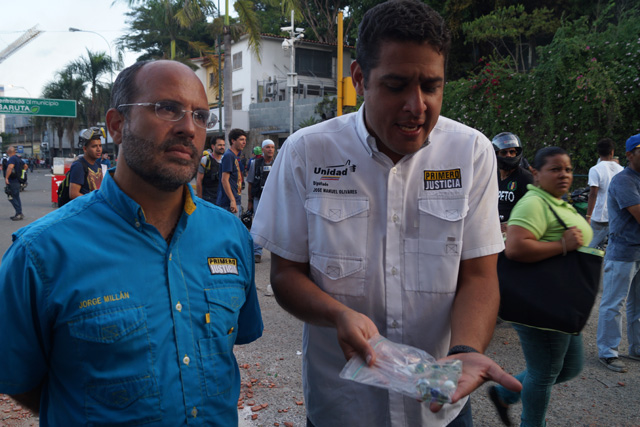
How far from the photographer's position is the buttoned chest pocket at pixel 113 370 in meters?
1.52

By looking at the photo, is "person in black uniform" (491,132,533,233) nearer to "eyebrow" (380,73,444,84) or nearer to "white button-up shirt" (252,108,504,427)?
"white button-up shirt" (252,108,504,427)

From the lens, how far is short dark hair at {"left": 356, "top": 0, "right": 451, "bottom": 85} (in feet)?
5.23

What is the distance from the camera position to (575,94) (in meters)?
12.6

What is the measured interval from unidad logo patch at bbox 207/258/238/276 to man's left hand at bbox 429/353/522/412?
2.69 ft

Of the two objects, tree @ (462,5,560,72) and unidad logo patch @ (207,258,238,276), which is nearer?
unidad logo patch @ (207,258,238,276)

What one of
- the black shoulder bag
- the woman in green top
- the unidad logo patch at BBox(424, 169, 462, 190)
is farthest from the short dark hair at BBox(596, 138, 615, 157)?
the unidad logo patch at BBox(424, 169, 462, 190)

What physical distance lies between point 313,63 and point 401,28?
3580 centimetres

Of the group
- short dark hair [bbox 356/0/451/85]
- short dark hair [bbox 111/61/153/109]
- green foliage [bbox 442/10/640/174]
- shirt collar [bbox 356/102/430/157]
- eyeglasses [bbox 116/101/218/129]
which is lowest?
shirt collar [bbox 356/102/430/157]

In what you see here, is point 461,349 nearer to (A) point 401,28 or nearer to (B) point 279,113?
(A) point 401,28

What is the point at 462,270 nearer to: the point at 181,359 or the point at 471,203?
the point at 471,203

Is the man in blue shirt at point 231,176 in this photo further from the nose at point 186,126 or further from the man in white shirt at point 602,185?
the nose at point 186,126

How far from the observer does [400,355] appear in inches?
61.7

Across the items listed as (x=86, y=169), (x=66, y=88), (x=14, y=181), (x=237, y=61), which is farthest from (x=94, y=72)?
(x=86, y=169)

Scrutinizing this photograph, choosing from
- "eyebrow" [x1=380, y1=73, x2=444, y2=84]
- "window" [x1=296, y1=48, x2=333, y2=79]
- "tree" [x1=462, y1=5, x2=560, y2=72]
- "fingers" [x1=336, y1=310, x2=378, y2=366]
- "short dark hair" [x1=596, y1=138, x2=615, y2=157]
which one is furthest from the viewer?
"window" [x1=296, y1=48, x2=333, y2=79]
